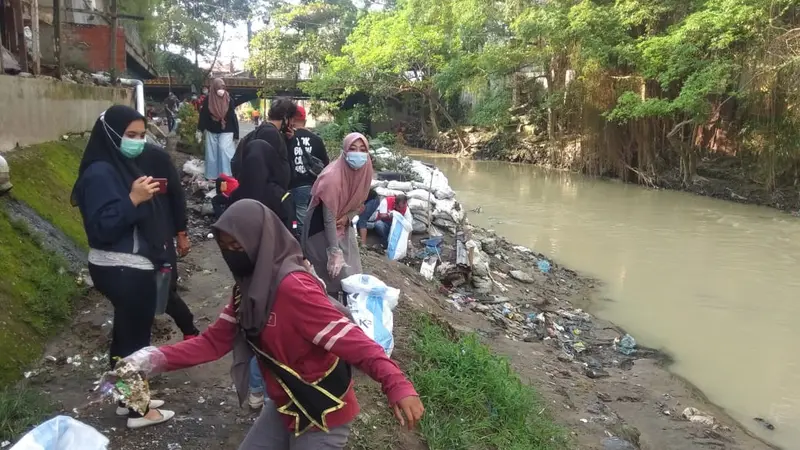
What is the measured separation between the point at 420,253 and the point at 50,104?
4.26 meters

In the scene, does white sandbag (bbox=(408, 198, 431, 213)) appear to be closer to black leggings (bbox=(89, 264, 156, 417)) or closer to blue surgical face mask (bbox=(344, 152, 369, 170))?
blue surgical face mask (bbox=(344, 152, 369, 170))

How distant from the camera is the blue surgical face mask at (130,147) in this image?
2.80 metres

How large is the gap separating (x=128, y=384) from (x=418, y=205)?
6.57m

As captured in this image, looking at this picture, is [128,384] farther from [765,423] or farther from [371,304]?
[765,423]

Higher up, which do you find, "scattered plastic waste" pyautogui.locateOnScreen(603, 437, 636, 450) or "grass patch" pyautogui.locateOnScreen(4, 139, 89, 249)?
"grass patch" pyautogui.locateOnScreen(4, 139, 89, 249)

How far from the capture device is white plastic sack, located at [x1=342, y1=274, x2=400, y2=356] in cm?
341

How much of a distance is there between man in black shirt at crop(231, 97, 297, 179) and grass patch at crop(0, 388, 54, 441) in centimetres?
171

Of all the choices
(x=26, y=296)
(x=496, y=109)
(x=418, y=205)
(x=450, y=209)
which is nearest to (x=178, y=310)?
(x=26, y=296)

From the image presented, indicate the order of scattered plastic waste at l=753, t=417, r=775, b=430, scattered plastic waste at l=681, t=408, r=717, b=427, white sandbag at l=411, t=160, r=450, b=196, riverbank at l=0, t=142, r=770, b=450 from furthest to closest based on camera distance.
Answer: white sandbag at l=411, t=160, r=450, b=196
scattered plastic waste at l=753, t=417, r=775, b=430
scattered plastic waste at l=681, t=408, r=717, b=427
riverbank at l=0, t=142, r=770, b=450

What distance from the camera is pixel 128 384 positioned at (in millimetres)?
1953

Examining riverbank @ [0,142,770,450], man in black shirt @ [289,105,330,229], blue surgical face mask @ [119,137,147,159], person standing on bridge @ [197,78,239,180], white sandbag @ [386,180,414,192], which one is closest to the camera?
blue surgical face mask @ [119,137,147,159]

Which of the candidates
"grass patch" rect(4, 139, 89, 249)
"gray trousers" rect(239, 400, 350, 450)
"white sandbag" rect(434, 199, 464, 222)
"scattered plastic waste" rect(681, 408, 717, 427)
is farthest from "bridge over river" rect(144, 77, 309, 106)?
"gray trousers" rect(239, 400, 350, 450)

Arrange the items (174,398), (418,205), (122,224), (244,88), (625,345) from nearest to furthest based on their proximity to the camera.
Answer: (122,224), (174,398), (625,345), (418,205), (244,88)

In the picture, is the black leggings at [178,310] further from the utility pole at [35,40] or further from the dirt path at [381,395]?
the utility pole at [35,40]
